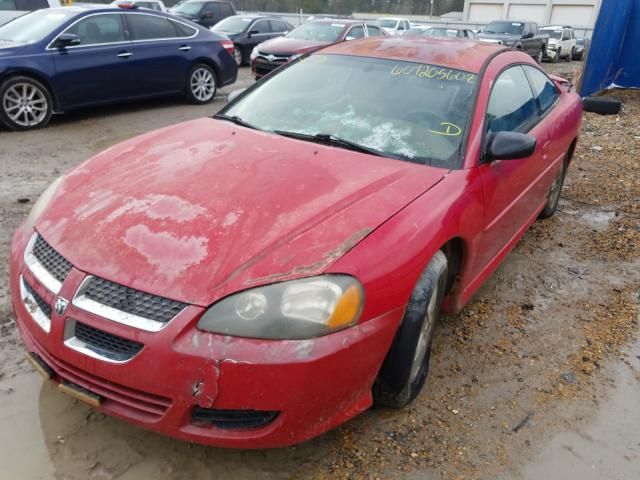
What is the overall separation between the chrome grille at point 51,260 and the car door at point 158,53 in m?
6.27

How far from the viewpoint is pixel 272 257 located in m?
1.88

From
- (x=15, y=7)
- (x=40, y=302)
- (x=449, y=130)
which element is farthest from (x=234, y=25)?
(x=40, y=302)

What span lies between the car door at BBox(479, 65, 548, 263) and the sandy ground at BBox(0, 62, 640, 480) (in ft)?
1.64

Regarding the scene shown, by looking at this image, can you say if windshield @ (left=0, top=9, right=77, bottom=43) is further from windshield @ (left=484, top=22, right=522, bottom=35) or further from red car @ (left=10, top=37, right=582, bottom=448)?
windshield @ (left=484, top=22, right=522, bottom=35)

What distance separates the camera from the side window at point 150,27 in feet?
25.5

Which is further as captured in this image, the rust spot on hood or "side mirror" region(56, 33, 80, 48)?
"side mirror" region(56, 33, 80, 48)

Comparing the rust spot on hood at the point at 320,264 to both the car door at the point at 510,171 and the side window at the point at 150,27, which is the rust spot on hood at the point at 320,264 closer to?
the car door at the point at 510,171

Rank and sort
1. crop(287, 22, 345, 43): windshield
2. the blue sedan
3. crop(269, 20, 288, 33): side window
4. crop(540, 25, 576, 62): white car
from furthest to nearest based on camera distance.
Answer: crop(540, 25, 576, 62): white car
crop(269, 20, 288, 33): side window
crop(287, 22, 345, 43): windshield
the blue sedan

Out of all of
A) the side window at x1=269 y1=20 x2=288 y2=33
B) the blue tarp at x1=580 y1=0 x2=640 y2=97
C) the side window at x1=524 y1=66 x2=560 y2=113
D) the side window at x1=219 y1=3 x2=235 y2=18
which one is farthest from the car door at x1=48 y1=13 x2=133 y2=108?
the side window at x1=219 y1=3 x2=235 y2=18

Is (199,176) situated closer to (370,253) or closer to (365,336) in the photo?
(370,253)

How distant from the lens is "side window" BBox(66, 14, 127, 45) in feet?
23.5

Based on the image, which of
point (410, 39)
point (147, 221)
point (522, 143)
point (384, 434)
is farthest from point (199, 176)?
point (410, 39)

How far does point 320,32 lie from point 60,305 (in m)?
11.2

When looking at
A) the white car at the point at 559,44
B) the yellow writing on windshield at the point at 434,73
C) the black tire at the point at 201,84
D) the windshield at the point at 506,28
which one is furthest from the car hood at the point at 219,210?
the white car at the point at 559,44
